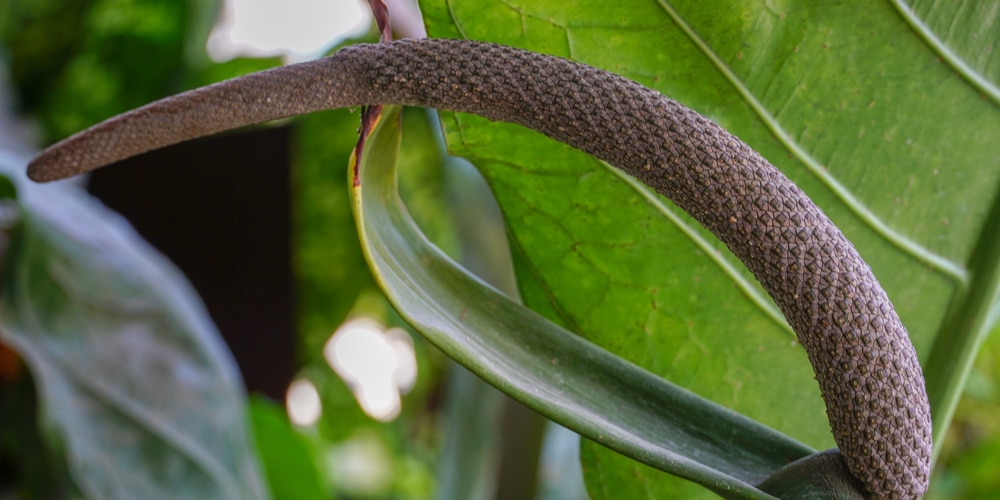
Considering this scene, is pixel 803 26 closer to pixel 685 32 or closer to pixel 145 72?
pixel 685 32

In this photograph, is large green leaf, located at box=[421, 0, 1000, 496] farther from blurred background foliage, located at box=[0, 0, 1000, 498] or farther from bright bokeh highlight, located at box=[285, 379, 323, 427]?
bright bokeh highlight, located at box=[285, 379, 323, 427]

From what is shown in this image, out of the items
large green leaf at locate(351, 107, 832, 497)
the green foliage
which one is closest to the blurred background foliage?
the green foliage

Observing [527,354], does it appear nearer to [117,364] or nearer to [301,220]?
[117,364]

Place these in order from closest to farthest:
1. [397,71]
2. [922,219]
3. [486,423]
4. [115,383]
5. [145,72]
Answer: [397,71]
[922,219]
[115,383]
[486,423]
[145,72]

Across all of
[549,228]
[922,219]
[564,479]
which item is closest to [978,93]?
[922,219]

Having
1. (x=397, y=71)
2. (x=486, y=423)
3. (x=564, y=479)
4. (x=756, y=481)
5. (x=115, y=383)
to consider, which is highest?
(x=397, y=71)

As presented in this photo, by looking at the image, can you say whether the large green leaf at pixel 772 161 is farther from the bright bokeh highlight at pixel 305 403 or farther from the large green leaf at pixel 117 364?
the bright bokeh highlight at pixel 305 403

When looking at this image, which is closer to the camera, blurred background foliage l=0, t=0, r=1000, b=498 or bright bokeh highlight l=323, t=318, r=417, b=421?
blurred background foliage l=0, t=0, r=1000, b=498

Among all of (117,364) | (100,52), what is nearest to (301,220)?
(100,52)
